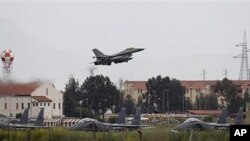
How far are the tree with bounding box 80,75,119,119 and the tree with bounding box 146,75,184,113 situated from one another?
1558 centimetres

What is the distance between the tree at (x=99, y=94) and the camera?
120250mm

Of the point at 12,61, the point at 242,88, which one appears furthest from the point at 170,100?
the point at 12,61

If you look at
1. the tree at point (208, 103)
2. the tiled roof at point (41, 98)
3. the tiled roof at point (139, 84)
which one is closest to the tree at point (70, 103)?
the tiled roof at point (41, 98)

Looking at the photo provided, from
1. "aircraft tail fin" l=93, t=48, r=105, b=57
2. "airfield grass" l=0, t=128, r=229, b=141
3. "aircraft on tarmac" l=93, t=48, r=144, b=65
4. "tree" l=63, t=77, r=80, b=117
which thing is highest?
"aircraft tail fin" l=93, t=48, r=105, b=57

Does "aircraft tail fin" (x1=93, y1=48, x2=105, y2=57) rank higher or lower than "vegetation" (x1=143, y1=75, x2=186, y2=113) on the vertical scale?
higher

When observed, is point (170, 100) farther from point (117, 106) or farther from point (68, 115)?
point (68, 115)

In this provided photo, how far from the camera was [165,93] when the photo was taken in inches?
5335

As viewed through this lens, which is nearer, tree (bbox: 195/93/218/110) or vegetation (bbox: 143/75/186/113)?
vegetation (bbox: 143/75/186/113)

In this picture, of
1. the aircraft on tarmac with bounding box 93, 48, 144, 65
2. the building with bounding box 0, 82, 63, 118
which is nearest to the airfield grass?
the aircraft on tarmac with bounding box 93, 48, 144, 65

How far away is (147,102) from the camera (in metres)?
140

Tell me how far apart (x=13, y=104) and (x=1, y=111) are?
2096 mm

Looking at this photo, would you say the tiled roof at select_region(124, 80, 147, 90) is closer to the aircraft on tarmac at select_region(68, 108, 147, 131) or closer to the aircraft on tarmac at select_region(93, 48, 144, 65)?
the aircraft on tarmac at select_region(93, 48, 144, 65)

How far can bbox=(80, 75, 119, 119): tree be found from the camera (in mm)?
120250

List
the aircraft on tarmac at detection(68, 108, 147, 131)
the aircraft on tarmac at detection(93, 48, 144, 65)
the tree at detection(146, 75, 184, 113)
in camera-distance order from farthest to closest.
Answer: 1. the tree at detection(146, 75, 184, 113)
2. the aircraft on tarmac at detection(93, 48, 144, 65)
3. the aircraft on tarmac at detection(68, 108, 147, 131)
